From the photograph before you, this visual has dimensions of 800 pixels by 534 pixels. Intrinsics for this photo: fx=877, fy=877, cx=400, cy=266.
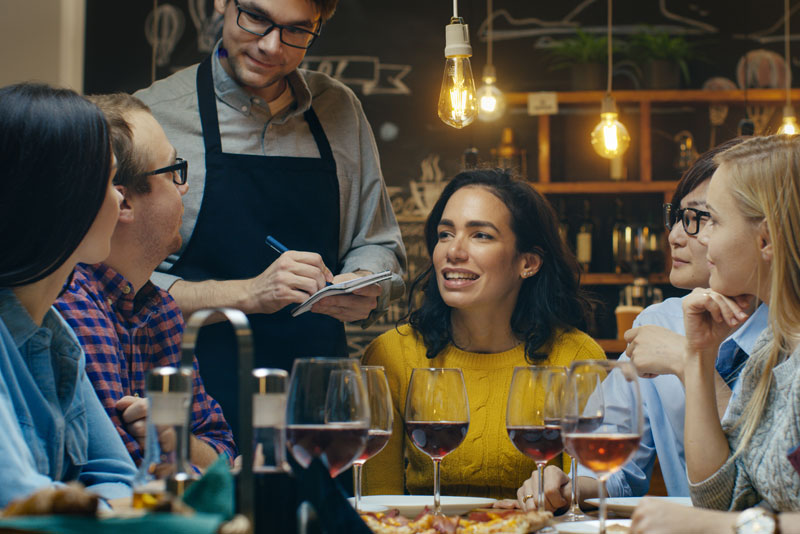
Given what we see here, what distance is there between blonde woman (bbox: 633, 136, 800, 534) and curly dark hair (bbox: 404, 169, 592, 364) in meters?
0.82

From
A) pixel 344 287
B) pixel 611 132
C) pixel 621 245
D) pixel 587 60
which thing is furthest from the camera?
pixel 587 60

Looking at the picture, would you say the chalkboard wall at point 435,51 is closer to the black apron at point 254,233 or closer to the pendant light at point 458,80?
the black apron at point 254,233

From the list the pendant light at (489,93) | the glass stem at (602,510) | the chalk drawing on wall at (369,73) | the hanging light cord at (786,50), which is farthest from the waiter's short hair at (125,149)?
the hanging light cord at (786,50)

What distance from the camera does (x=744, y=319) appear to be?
1.49m

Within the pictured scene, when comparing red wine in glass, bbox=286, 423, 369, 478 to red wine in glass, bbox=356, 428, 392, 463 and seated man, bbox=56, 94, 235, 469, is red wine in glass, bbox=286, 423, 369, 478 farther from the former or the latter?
seated man, bbox=56, 94, 235, 469

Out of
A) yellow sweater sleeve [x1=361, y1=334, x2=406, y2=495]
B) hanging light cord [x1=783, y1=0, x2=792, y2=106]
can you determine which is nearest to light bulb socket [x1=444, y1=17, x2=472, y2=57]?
yellow sweater sleeve [x1=361, y1=334, x2=406, y2=495]

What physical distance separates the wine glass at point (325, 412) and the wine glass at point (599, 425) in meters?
0.26

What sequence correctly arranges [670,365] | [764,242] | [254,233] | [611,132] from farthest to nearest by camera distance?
1. [611,132]
2. [254,233]
3. [670,365]
4. [764,242]

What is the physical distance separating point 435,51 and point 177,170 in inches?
125

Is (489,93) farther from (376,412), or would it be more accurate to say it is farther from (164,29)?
(376,412)

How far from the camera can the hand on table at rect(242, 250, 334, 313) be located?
199 centimetres

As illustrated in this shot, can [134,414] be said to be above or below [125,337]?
below

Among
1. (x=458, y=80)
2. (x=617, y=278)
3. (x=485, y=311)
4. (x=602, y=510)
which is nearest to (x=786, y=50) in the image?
(x=617, y=278)

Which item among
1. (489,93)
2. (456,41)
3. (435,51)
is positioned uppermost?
(435,51)
